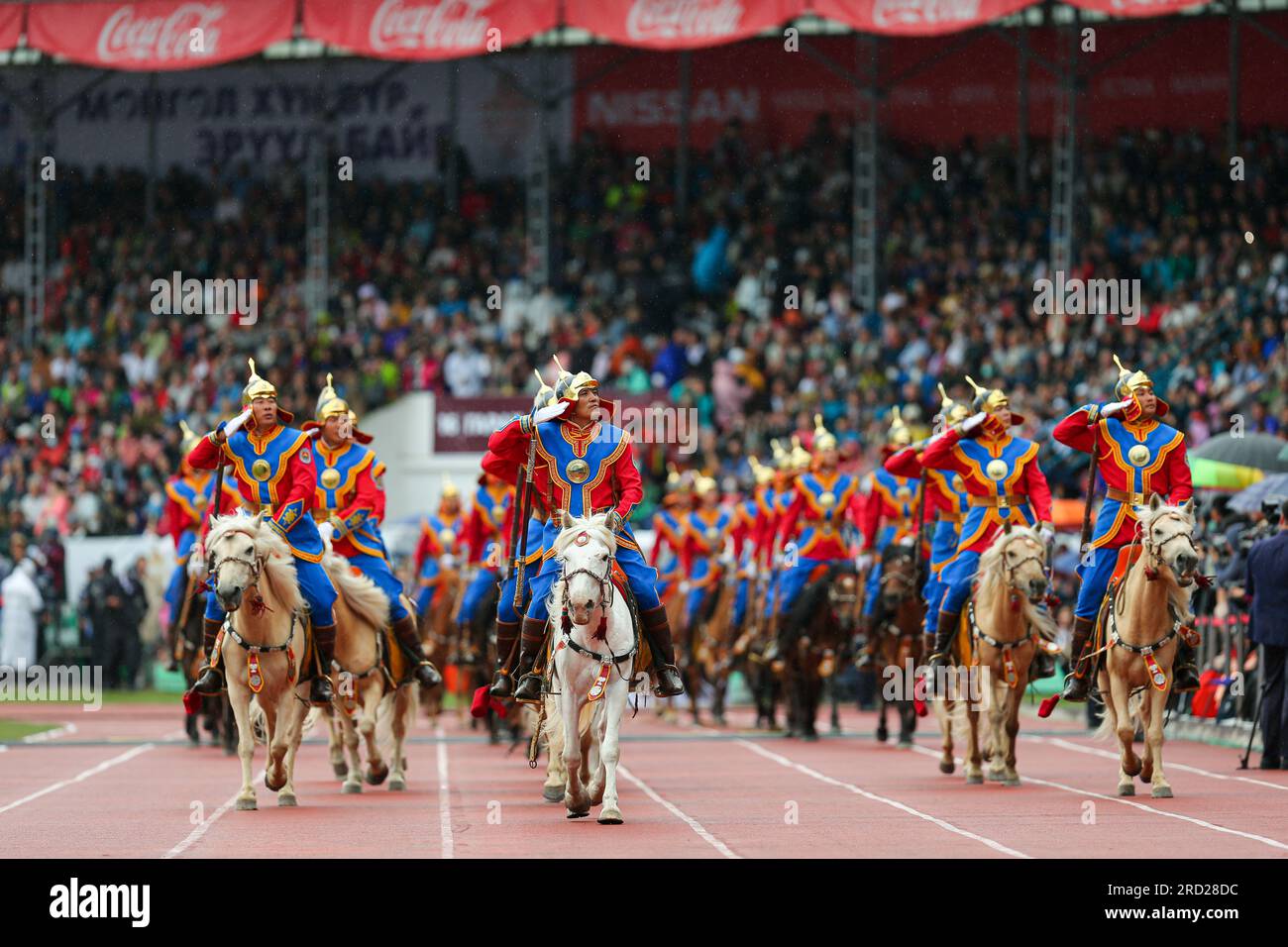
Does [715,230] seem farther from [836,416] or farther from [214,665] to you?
[214,665]

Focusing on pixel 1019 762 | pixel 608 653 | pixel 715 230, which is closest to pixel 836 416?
pixel 715 230

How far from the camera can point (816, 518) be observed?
75.4ft

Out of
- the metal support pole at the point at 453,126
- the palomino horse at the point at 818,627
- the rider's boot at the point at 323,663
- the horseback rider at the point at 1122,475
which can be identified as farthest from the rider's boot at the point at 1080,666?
the metal support pole at the point at 453,126

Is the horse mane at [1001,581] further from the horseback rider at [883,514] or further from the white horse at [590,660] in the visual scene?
the horseback rider at [883,514]

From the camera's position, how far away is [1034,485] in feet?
56.7

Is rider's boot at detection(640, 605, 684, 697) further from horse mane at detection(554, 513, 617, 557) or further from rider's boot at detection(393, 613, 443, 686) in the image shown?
rider's boot at detection(393, 613, 443, 686)

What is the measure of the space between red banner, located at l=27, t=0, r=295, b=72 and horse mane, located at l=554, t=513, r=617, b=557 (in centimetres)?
2592

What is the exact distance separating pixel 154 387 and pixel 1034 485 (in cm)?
2585

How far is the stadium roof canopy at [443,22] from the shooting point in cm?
3438

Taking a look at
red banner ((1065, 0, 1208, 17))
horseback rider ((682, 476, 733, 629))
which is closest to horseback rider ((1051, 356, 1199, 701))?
horseback rider ((682, 476, 733, 629))

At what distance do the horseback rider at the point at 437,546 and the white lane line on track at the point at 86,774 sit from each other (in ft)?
11.2

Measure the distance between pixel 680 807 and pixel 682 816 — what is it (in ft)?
2.34

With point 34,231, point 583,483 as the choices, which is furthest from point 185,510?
point 34,231
